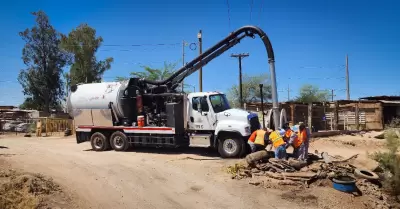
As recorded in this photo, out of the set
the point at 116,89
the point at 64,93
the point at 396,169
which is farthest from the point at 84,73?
the point at 396,169

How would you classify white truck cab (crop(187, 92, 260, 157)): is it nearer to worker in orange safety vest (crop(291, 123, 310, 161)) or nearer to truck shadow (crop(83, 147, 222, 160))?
truck shadow (crop(83, 147, 222, 160))

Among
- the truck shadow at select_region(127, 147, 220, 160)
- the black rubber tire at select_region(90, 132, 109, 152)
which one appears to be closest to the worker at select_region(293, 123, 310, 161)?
the truck shadow at select_region(127, 147, 220, 160)

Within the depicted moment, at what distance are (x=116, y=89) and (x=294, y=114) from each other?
11914 millimetres

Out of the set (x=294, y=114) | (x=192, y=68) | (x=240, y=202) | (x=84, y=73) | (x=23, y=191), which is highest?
(x=84, y=73)

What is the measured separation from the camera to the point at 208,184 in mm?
9609

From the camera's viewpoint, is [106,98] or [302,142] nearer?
[302,142]

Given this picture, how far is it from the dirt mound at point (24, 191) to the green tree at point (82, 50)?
3169cm

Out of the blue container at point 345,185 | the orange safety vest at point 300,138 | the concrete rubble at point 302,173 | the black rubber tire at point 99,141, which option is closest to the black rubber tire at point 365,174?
the concrete rubble at point 302,173

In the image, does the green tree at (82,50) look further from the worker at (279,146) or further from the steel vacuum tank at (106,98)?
the worker at (279,146)

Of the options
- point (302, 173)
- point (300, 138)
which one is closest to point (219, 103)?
point (300, 138)

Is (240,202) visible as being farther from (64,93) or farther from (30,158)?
(64,93)

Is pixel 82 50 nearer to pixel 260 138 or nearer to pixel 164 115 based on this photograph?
pixel 164 115

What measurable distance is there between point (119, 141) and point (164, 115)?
2665mm

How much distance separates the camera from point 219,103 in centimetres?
1409
